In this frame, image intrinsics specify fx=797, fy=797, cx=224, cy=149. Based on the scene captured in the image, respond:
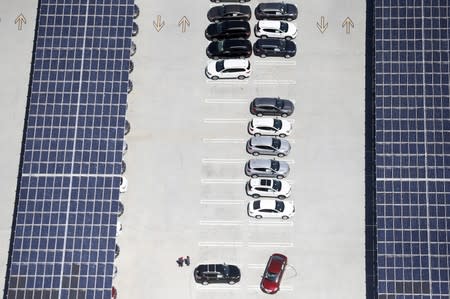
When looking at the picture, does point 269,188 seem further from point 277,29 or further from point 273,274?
point 277,29

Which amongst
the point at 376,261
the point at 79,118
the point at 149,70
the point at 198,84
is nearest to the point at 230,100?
the point at 198,84

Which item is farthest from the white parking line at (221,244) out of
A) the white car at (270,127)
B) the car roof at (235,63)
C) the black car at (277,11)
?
the black car at (277,11)

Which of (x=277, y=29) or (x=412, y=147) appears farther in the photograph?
(x=277, y=29)

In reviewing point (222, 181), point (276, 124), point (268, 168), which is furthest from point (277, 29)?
point (222, 181)

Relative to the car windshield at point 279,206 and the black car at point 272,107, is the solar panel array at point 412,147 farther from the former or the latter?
the black car at point 272,107

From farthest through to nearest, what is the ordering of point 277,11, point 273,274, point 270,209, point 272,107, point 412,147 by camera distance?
point 277,11 < point 272,107 < point 270,209 < point 412,147 < point 273,274

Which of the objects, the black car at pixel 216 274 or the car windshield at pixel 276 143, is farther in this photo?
the car windshield at pixel 276 143

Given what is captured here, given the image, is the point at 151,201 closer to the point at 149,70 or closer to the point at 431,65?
the point at 149,70
